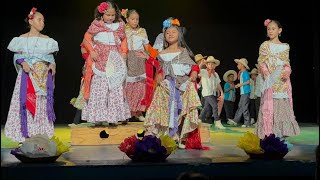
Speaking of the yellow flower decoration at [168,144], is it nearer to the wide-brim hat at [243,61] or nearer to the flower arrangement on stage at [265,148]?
the flower arrangement on stage at [265,148]

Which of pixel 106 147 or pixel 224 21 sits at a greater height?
pixel 224 21

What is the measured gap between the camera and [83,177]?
5.27 meters

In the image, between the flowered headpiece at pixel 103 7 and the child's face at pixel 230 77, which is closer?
the flowered headpiece at pixel 103 7

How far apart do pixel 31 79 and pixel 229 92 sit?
4.56m

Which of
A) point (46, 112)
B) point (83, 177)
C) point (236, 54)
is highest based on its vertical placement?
point (236, 54)

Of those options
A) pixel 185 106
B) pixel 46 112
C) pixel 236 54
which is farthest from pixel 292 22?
pixel 46 112

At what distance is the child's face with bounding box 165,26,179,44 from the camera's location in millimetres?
6617

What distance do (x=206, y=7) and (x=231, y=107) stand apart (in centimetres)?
192

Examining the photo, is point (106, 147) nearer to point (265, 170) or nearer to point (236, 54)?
point (265, 170)

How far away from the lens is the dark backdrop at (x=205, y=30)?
9281 millimetres

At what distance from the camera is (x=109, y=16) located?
7.06m

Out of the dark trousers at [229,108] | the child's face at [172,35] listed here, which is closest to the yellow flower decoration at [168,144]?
the child's face at [172,35]

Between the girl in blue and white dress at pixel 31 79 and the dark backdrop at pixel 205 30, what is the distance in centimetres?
244

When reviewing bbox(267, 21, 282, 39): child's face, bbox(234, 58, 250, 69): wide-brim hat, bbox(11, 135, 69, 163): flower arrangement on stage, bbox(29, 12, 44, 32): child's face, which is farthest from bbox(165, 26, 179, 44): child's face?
bbox(234, 58, 250, 69): wide-brim hat
